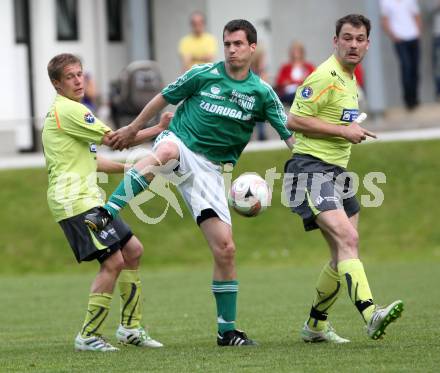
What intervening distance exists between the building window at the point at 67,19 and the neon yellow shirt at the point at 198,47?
399 cm

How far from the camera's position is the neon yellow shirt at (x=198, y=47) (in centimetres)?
2130

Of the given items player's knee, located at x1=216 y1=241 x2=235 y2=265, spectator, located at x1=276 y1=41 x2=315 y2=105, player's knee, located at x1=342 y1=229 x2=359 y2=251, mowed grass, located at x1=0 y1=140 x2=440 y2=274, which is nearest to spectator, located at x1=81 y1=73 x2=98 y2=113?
mowed grass, located at x1=0 y1=140 x2=440 y2=274

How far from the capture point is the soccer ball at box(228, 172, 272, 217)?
A: 9.16 m

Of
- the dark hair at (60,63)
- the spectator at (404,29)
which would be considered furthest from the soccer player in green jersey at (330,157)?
the spectator at (404,29)

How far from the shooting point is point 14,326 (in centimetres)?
1103

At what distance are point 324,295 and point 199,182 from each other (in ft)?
3.87

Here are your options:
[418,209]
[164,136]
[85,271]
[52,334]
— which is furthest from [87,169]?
[418,209]

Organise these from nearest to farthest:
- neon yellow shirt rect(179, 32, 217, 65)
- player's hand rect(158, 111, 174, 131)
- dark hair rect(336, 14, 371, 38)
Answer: dark hair rect(336, 14, 371, 38) < player's hand rect(158, 111, 174, 131) < neon yellow shirt rect(179, 32, 217, 65)

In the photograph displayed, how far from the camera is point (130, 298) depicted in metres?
9.30

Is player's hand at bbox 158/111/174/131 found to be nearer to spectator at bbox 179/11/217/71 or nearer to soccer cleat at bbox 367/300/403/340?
soccer cleat at bbox 367/300/403/340

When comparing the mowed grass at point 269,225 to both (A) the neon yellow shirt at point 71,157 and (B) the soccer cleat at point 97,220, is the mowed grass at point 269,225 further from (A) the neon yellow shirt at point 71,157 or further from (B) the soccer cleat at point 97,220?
(B) the soccer cleat at point 97,220

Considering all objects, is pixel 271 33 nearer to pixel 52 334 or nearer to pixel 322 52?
pixel 322 52

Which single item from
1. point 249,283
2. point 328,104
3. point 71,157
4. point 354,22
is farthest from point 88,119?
point 249,283

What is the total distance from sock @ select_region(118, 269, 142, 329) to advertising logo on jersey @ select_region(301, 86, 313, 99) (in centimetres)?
179
